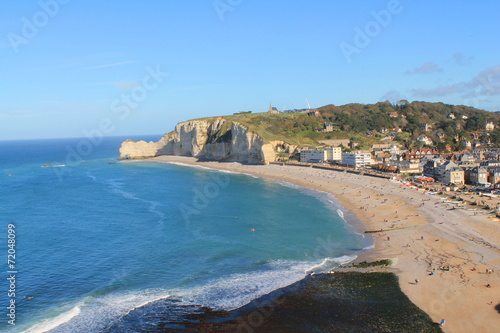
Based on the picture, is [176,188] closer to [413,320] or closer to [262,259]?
[262,259]

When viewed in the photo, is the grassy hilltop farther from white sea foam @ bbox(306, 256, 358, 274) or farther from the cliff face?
white sea foam @ bbox(306, 256, 358, 274)

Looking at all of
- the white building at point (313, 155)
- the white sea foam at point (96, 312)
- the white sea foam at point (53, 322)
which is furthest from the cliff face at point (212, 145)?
the white sea foam at point (53, 322)

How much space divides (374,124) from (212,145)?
40.8 meters

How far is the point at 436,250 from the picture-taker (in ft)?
86.8

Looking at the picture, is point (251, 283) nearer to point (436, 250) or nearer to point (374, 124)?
point (436, 250)

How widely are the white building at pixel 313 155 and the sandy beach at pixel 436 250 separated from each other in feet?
70.7

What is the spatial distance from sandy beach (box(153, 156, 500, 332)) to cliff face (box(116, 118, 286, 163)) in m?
30.3

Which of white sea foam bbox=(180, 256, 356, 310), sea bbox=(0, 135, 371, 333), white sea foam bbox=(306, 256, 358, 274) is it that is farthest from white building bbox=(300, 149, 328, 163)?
white sea foam bbox=(180, 256, 356, 310)

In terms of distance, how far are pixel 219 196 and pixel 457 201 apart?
26.7m

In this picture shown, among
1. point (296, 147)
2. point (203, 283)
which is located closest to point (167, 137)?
point (296, 147)

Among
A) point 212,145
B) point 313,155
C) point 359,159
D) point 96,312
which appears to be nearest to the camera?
point 96,312

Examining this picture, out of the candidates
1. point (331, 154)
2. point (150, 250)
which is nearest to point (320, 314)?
point (150, 250)

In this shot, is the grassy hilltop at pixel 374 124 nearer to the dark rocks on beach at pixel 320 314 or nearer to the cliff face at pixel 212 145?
the cliff face at pixel 212 145

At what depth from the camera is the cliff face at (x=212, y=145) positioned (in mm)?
77125
